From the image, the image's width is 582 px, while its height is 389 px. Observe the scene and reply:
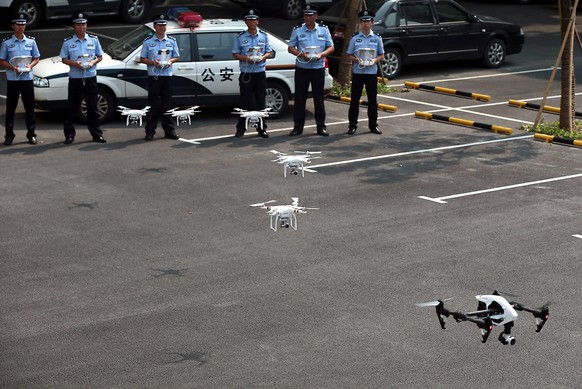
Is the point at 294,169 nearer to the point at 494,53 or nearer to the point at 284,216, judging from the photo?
the point at 284,216

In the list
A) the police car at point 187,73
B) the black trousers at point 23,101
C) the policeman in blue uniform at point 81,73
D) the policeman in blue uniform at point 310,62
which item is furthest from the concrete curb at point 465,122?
the black trousers at point 23,101

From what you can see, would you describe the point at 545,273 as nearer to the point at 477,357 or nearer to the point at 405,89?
the point at 477,357

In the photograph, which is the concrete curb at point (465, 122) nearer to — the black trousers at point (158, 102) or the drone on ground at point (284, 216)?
the black trousers at point (158, 102)

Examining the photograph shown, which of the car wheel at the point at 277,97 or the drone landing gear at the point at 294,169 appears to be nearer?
the drone landing gear at the point at 294,169

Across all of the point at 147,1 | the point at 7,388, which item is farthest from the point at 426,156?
the point at 147,1

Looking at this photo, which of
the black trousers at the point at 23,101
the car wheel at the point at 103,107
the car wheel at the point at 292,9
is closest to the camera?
the black trousers at the point at 23,101

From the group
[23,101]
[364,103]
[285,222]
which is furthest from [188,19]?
[285,222]
